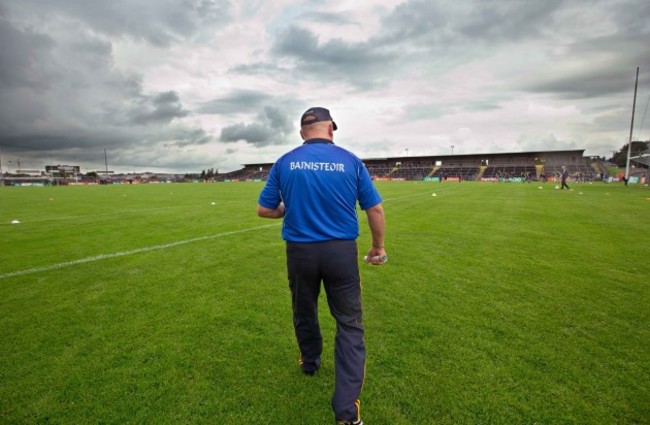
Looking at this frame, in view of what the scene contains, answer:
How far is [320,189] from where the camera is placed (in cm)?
250

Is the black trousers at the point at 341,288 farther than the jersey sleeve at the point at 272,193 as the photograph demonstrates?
No

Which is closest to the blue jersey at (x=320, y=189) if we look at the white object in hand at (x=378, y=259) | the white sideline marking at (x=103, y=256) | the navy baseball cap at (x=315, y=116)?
the navy baseball cap at (x=315, y=116)

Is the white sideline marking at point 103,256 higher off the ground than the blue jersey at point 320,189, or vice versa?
the blue jersey at point 320,189

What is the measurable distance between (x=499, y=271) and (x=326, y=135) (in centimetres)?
452

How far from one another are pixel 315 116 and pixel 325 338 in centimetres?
227

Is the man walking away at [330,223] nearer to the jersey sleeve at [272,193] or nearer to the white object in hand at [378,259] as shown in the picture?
the jersey sleeve at [272,193]

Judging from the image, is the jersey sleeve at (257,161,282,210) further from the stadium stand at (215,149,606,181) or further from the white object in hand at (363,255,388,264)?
the stadium stand at (215,149,606,181)

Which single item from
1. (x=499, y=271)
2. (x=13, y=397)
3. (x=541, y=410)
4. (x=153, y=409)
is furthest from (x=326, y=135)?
(x=499, y=271)

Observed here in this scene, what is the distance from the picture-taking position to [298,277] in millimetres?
2635

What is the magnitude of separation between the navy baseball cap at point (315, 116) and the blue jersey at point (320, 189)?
0.53 ft

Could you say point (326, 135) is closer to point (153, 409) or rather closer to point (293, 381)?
point (293, 381)

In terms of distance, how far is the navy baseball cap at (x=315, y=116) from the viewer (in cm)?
263

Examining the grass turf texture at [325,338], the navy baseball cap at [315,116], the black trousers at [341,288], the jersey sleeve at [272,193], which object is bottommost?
the grass turf texture at [325,338]

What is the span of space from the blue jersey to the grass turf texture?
1.34 m
